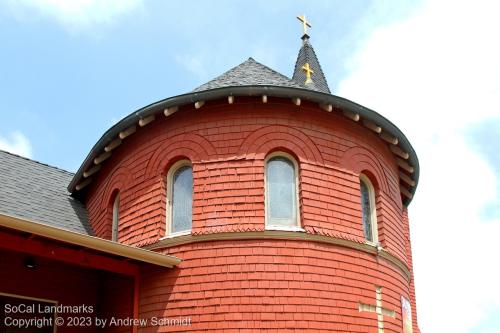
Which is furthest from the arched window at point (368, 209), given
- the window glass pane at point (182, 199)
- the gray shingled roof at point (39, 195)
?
the gray shingled roof at point (39, 195)

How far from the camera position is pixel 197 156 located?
12500 mm

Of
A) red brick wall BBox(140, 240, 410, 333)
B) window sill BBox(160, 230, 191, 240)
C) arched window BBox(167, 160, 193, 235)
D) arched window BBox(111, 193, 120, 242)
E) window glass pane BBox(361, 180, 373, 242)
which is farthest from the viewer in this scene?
arched window BBox(111, 193, 120, 242)

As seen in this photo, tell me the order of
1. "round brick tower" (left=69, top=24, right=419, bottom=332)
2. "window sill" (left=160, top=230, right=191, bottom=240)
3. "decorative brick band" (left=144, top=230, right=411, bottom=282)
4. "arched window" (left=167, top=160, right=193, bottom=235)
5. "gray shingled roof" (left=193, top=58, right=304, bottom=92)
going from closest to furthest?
"round brick tower" (left=69, top=24, right=419, bottom=332)
"decorative brick band" (left=144, top=230, right=411, bottom=282)
"window sill" (left=160, top=230, right=191, bottom=240)
"arched window" (left=167, top=160, right=193, bottom=235)
"gray shingled roof" (left=193, top=58, right=304, bottom=92)

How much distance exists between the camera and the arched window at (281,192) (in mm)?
11938

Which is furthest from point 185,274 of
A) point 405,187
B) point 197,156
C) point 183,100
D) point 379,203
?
point 405,187

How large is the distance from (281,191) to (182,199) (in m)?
2.02

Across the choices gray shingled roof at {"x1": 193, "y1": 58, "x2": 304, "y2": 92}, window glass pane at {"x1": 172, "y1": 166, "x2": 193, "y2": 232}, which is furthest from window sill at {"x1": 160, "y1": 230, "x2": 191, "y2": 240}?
gray shingled roof at {"x1": 193, "y1": 58, "x2": 304, "y2": 92}

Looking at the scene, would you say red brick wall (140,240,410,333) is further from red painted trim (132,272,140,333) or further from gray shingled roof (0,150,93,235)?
gray shingled roof (0,150,93,235)

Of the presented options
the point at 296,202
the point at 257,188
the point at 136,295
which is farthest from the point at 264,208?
the point at 136,295

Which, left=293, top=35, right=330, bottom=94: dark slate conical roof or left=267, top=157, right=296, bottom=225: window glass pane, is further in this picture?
left=293, top=35, right=330, bottom=94: dark slate conical roof

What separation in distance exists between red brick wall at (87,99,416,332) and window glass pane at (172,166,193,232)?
0.80ft

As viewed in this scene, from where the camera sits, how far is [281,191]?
40.0 ft

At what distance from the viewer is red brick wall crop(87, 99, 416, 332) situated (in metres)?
11.5

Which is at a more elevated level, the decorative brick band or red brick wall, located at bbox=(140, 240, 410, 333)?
the decorative brick band
